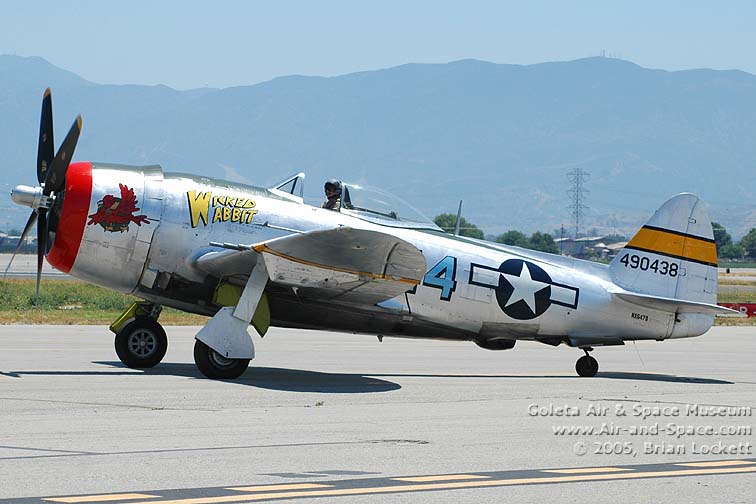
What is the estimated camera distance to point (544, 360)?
74.1 feet

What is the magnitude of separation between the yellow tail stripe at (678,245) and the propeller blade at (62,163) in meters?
8.52

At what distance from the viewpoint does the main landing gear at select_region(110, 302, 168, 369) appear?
56.2ft

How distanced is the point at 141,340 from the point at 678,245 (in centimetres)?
817

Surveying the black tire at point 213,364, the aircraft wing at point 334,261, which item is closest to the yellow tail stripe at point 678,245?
the aircraft wing at point 334,261

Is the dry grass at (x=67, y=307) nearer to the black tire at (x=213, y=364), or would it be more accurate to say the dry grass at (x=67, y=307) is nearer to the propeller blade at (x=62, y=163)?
the propeller blade at (x=62, y=163)

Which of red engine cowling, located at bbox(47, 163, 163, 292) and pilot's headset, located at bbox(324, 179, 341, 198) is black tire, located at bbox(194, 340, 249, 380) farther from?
pilot's headset, located at bbox(324, 179, 341, 198)

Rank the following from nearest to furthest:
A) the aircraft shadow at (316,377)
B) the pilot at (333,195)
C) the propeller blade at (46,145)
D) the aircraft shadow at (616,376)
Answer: the aircraft shadow at (316,377) → the propeller blade at (46,145) → the pilot at (333,195) → the aircraft shadow at (616,376)

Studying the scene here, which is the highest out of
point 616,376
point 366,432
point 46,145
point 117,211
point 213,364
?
point 46,145

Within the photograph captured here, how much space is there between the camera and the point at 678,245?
18.8 meters

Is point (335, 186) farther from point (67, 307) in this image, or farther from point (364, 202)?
point (67, 307)

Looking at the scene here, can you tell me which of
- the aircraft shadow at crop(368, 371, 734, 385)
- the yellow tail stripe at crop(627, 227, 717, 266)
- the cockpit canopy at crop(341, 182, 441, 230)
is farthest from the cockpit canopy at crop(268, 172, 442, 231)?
the yellow tail stripe at crop(627, 227, 717, 266)

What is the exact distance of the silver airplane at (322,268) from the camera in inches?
628

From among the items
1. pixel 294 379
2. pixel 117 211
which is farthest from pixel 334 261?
pixel 117 211

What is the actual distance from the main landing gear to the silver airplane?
0.02 metres
